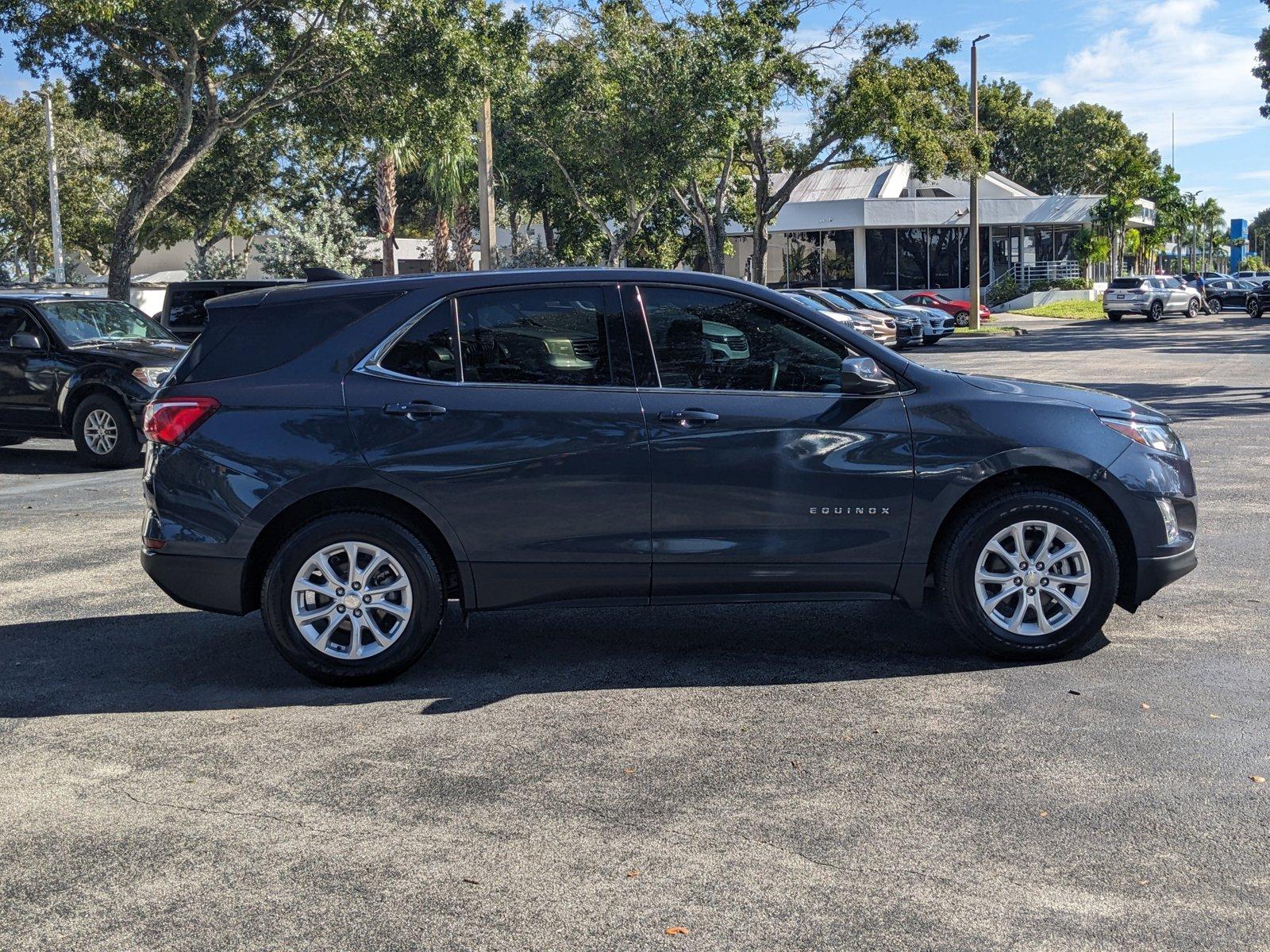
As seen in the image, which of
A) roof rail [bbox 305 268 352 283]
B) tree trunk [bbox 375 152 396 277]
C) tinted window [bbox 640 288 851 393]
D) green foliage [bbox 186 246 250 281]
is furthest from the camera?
green foliage [bbox 186 246 250 281]

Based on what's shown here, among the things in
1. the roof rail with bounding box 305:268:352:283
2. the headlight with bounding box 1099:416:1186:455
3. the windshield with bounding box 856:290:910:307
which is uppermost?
the windshield with bounding box 856:290:910:307

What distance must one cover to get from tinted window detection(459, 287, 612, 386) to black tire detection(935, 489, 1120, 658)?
5.63ft

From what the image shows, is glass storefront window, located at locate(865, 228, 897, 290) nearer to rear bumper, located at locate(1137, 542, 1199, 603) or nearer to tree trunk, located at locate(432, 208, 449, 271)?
tree trunk, located at locate(432, 208, 449, 271)

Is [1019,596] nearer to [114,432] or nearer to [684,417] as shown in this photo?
[684,417]

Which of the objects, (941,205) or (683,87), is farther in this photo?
(941,205)

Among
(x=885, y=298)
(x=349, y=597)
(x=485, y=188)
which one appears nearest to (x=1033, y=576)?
(x=349, y=597)

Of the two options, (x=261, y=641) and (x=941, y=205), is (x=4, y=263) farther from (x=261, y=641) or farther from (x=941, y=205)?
(x=261, y=641)

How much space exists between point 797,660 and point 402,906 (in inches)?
111

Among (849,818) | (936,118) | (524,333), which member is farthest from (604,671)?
(936,118)

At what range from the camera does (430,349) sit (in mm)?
5832

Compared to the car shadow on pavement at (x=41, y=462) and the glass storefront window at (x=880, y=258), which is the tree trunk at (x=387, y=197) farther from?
the glass storefront window at (x=880, y=258)

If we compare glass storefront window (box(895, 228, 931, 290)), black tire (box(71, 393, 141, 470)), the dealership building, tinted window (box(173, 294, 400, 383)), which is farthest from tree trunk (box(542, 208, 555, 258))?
tinted window (box(173, 294, 400, 383))

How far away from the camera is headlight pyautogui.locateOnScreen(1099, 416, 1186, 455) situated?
6.03m

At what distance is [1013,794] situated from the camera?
14.5ft
